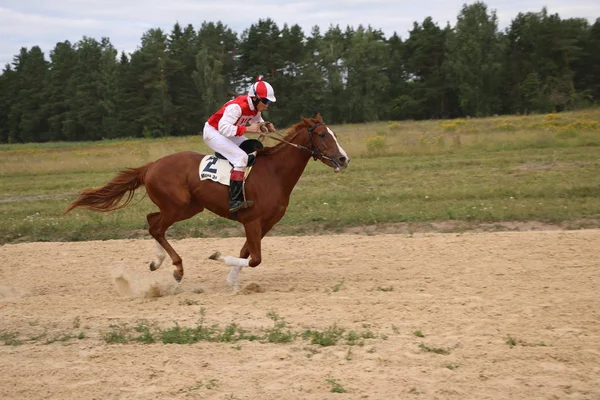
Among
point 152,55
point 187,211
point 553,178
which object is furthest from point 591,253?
point 152,55

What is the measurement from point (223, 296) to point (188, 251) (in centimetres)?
324

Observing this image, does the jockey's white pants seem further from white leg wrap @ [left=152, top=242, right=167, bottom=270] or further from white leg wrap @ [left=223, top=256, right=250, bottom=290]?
white leg wrap @ [left=152, top=242, right=167, bottom=270]

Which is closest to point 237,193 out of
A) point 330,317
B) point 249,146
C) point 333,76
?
point 249,146

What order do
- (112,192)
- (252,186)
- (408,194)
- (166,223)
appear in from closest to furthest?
(252,186) < (166,223) < (112,192) < (408,194)

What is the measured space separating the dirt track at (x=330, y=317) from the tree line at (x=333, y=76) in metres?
44.2

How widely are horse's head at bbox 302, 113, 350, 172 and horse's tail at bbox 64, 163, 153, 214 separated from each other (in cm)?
277

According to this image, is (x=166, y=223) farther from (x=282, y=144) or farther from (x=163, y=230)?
(x=282, y=144)

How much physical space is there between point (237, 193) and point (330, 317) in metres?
2.55

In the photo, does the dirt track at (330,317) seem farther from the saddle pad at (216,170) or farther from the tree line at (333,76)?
the tree line at (333,76)

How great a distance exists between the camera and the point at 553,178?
60.0ft

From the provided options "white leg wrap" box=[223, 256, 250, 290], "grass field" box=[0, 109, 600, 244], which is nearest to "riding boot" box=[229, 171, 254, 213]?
"white leg wrap" box=[223, 256, 250, 290]

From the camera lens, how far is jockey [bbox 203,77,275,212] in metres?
9.56

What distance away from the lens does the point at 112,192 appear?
1090 cm

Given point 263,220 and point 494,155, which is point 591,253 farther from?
point 494,155
